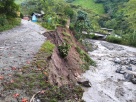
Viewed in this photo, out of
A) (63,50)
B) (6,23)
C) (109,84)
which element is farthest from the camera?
(6,23)

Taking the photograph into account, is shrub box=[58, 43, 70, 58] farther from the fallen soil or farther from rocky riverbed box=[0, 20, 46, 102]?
the fallen soil

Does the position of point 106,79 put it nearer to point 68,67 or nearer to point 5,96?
point 68,67

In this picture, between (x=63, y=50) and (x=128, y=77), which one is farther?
(x=128, y=77)

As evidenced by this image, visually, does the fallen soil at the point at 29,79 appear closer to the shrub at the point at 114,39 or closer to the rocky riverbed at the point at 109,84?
the rocky riverbed at the point at 109,84

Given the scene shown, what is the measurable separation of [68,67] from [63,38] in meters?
7.29

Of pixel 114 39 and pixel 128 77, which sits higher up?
pixel 128 77

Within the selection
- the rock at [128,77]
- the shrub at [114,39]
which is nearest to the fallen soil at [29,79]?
the rock at [128,77]

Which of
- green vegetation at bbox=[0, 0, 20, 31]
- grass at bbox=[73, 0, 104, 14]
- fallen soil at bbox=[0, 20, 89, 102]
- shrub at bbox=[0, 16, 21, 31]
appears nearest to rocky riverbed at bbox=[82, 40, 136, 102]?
fallen soil at bbox=[0, 20, 89, 102]

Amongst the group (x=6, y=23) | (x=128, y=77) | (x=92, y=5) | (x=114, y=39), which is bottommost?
(x=114, y=39)

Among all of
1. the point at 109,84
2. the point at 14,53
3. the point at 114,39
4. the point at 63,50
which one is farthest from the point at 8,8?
the point at 114,39

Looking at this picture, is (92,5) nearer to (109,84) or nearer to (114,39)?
(114,39)

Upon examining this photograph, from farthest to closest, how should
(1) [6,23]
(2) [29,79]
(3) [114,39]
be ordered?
(3) [114,39] → (1) [6,23] → (2) [29,79]

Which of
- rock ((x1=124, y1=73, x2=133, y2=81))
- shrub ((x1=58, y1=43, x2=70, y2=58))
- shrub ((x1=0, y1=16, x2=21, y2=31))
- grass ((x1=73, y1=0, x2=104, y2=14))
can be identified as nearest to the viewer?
shrub ((x1=58, y1=43, x2=70, y2=58))

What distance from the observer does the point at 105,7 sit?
90750mm
